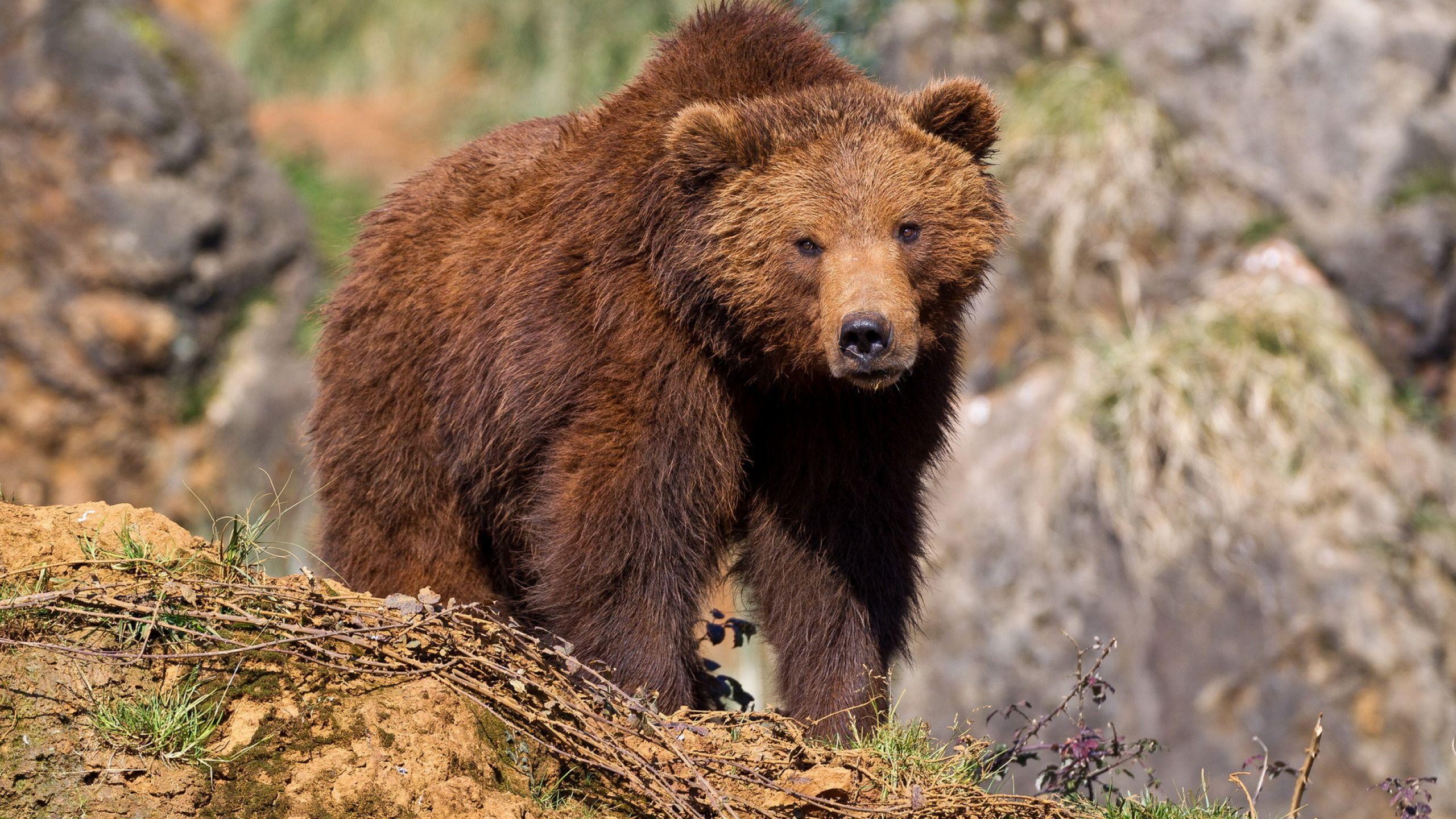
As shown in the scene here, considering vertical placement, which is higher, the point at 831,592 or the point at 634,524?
the point at 634,524

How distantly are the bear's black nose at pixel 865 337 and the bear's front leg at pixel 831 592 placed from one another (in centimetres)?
70

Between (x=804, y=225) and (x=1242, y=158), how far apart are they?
774cm

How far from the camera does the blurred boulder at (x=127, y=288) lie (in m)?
12.0

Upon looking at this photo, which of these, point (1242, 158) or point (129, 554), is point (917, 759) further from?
point (1242, 158)

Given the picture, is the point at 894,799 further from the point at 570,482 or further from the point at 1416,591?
the point at 1416,591

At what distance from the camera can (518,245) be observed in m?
4.77

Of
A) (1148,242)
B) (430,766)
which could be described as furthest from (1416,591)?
(430,766)

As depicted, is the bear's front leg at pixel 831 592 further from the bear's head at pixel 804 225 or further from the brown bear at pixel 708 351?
the bear's head at pixel 804 225

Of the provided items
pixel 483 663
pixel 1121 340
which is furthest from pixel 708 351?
pixel 1121 340

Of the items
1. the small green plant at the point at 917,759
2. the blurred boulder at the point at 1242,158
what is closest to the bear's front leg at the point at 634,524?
the small green plant at the point at 917,759

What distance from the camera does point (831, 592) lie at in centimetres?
477

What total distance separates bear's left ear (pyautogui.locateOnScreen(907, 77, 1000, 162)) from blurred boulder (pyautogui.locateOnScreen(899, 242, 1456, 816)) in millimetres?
5504

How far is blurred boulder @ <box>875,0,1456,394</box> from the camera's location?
10.7 metres

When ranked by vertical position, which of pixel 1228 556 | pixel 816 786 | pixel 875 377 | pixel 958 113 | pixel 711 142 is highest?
pixel 958 113
